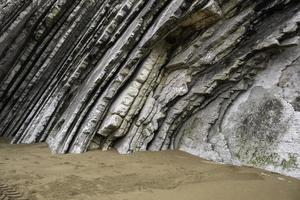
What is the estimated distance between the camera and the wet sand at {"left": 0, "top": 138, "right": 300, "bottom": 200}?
158 inches

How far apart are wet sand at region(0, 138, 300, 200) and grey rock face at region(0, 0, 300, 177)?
0.43 meters

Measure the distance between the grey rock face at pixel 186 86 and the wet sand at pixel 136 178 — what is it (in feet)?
1.42

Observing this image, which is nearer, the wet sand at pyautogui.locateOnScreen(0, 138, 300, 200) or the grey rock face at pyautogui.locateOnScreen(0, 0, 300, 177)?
the wet sand at pyautogui.locateOnScreen(0, 138, 300, 200)

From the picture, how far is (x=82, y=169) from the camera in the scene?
510 centimetres

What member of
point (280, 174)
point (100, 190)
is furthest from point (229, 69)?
point (100, 190)

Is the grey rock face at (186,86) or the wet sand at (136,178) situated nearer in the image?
the wet sand at (136,178)

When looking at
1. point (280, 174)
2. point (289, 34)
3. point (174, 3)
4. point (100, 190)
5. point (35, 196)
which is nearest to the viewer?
point (35, 196)

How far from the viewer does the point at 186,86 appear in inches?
252

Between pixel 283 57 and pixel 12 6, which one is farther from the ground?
pixel 12 6

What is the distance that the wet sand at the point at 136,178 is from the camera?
401 centimetres

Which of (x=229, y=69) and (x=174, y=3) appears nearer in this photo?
(x=229, y=69)

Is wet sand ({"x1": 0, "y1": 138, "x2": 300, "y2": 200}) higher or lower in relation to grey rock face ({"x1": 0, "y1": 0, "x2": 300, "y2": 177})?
lower

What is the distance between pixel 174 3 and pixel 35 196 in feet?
13.5

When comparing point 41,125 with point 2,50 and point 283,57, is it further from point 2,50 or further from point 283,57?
point 283,57
